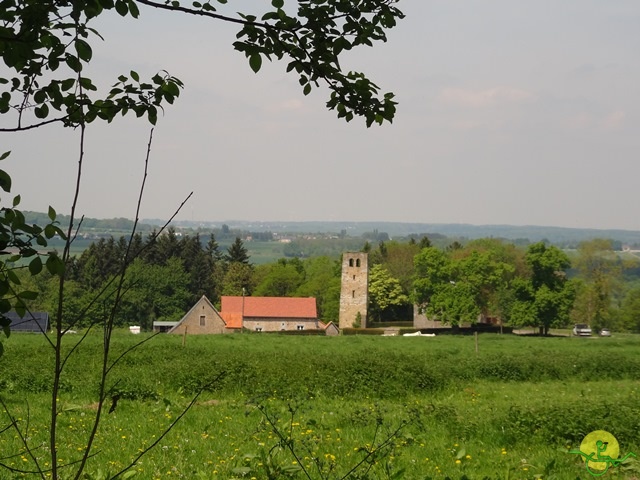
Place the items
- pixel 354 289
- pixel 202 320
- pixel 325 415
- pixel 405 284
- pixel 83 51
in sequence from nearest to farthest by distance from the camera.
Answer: pixel 83 51, pixel 325 415, pixel 202 320, pixel 354 289, pixel 405 284

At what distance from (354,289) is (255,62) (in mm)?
73313

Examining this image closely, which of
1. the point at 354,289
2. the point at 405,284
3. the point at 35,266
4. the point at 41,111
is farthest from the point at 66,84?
the point at 405,284

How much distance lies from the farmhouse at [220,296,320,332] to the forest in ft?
27.1

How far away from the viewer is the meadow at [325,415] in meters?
9.00

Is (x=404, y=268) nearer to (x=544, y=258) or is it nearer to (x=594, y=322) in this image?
(x=594, y=322)

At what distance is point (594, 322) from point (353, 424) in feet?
236

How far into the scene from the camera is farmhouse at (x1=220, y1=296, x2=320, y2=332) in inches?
2817

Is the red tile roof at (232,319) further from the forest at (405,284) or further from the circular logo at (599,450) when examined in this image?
the circular logo at (599,450)

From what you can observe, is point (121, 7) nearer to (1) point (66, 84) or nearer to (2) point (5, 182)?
(1) point (66, 84)

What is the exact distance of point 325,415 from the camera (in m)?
14.1

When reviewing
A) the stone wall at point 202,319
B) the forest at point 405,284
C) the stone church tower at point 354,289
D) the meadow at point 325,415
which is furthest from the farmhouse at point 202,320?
the meadow at point 325,415

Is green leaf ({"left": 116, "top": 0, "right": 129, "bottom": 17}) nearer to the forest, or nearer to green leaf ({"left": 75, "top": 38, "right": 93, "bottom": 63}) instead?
green leaf ({"left": 75, "top": 38, "right": 93, "bottom": 63})

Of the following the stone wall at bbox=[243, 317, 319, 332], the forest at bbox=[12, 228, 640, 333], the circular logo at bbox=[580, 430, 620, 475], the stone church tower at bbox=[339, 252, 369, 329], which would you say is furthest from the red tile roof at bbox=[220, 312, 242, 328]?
the circular logo at bbox=[580, 430, 620, 475]

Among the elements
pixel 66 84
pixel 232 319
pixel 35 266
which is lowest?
pixel 232 319
